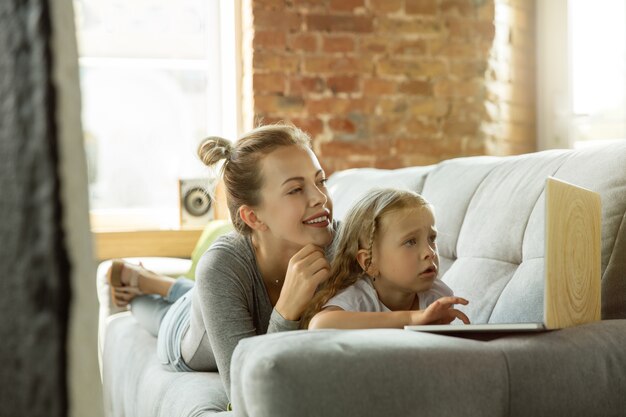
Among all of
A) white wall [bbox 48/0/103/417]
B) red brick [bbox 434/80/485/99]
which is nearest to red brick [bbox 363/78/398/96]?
red brick [bbox 434/80/485/99]

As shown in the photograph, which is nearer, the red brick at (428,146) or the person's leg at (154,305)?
the person's leg at (154,305)

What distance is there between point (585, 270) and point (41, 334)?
132 centimetres

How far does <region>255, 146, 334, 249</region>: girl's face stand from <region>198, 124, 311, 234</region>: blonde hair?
2 centimetres

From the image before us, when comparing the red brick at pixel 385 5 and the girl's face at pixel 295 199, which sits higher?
the red brick at pixel 385 5

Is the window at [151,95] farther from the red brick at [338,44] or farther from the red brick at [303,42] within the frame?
the red brick at [338,44]

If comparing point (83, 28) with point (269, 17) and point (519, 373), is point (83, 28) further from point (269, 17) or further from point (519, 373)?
point (519, 373)

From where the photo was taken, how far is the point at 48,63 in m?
0.15

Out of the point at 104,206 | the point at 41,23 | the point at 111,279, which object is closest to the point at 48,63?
the point at 41,23

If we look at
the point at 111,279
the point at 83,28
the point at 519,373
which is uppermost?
the point at 83,28

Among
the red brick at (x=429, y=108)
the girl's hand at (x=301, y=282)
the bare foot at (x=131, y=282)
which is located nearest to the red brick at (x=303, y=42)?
the red brick at (x=429, y=108)

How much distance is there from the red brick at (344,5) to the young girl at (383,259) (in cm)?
246

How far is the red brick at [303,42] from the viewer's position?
3957 mm

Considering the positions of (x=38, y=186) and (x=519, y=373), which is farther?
(x=519, y=373)

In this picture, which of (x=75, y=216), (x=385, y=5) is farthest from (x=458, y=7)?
(x=75, y=216)
